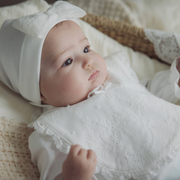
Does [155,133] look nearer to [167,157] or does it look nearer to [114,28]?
[167,157]

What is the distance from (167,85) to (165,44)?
0.35 metres

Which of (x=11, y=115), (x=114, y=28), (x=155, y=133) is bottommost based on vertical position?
(x=11, y=115)

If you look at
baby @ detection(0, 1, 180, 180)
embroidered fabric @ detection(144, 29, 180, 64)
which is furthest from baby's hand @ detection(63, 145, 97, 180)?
embroidered fabric @ detection(144, 29, 180, 64)

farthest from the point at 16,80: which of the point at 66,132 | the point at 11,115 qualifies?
the point at 66,132

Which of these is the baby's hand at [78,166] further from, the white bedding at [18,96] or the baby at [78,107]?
the white bedding at [18,96]

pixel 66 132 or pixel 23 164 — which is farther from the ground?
pixel 66 132

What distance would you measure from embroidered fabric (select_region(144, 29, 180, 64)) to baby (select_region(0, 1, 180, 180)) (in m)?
0.55

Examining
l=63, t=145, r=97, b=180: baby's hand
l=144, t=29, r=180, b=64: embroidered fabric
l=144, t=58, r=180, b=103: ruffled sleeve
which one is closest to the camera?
l=63, t=145, r=97, b=180: baby's hand

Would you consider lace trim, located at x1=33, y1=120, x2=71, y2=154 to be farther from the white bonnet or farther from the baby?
the white bonnet

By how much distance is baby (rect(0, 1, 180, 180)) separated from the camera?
0.83 meters

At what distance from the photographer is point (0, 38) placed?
980mm

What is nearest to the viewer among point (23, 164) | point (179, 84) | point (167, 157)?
point (167, 157)

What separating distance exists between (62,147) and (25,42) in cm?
46

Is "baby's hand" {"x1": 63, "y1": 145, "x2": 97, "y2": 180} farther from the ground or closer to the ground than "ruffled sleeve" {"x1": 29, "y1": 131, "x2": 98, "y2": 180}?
farther from the ground
